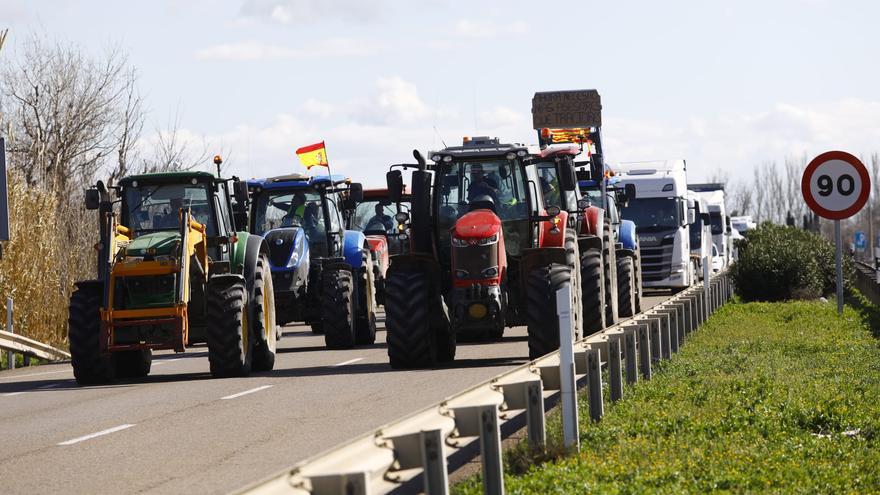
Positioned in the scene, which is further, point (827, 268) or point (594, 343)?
point (827, 268)

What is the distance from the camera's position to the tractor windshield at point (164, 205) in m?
20.3

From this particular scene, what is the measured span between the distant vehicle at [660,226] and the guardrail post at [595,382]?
89.3 ft

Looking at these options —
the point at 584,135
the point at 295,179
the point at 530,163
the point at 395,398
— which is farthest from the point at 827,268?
the point at 395,398

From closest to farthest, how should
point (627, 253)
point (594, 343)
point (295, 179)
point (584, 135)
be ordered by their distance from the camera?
point (594, 343)
point (295, 179)
point (627, 253)
point (584, 135)

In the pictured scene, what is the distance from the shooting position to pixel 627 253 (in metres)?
28.8

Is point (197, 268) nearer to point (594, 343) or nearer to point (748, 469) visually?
point (594, 343)

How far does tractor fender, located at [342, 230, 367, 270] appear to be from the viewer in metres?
25.8

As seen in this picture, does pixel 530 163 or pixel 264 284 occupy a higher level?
pixel 530 163

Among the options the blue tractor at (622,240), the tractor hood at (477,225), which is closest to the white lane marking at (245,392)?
the tractor hood at (477,225)

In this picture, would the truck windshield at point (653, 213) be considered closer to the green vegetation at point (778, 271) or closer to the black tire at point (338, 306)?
the green vegetation at point (778, 271)

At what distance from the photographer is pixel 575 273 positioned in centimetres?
2008

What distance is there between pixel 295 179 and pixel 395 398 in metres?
11.7

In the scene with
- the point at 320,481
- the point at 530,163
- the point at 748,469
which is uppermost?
the point at 530,163

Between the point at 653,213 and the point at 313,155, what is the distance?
13.2 metres
